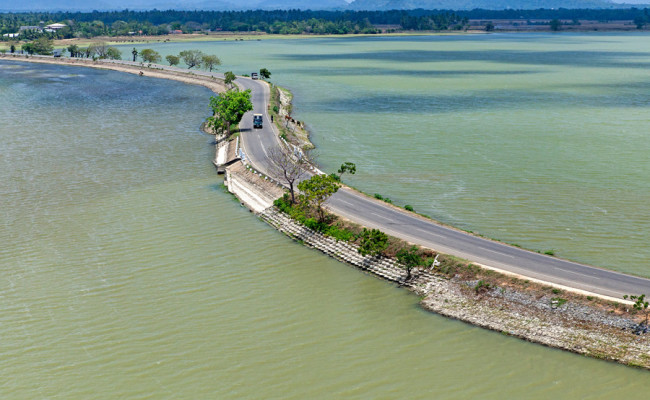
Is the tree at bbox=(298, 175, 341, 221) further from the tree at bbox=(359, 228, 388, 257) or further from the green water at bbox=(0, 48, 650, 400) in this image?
the tree at bbox=(359, 228, 388, 257)

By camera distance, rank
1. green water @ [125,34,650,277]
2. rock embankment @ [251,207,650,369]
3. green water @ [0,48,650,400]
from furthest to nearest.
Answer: green water @ [125,34,650,277]
rock embankment @ [251,207,650,369]
green water @ [0,48,650,400]

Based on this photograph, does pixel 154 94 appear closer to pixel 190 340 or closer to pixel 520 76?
pixel 520 76

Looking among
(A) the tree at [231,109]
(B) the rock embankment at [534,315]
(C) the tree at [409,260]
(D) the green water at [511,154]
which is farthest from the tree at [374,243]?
(A) the tree at [231,109]

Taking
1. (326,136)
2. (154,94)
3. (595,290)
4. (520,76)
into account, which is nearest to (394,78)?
(520,76)

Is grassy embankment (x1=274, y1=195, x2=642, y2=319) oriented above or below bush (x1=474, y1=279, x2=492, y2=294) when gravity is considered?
Result: above

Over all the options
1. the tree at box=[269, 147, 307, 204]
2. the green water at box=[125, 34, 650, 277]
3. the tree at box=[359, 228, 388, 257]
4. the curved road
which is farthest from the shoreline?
the tree at box=[269, 147, 307, 204]

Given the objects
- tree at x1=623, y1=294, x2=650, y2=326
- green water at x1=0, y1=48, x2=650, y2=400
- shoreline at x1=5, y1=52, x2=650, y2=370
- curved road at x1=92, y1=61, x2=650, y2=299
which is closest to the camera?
green water at x1=0, y1=48, x2=650, y2=400
